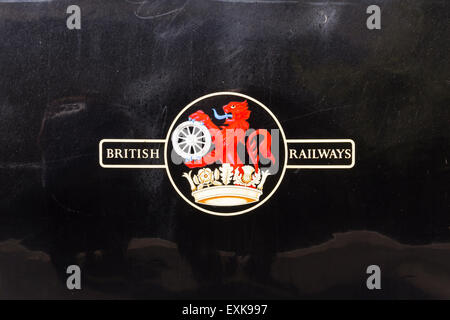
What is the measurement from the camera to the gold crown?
2574 millimetres

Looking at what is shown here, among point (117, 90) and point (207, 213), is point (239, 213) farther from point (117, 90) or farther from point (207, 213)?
point (117, 90)

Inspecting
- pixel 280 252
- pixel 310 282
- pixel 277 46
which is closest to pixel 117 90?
pixel 277 46

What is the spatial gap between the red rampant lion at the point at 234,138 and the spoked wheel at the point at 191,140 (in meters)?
0.03

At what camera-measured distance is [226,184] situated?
8.45ft

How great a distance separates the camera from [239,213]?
8.47 feet

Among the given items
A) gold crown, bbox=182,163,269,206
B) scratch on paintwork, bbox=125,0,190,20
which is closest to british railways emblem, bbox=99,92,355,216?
gold crown, bbox=182,163,269,206

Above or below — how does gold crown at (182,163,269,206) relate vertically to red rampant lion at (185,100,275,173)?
below

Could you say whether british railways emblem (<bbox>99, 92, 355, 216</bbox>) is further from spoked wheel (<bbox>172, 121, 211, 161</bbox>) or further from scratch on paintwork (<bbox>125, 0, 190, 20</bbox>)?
scratch on paintwork (<bbox>125, 0, 190, 20</bbox>)

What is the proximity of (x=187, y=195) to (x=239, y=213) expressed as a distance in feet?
0.94

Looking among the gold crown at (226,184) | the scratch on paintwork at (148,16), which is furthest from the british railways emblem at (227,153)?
the scratch on paintwork at (148,16)

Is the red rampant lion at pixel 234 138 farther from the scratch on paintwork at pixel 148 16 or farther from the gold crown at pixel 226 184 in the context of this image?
the scratch on paintwork at pixel 148 16

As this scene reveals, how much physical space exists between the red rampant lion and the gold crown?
36 mm

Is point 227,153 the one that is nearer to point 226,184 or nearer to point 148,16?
point 226,184

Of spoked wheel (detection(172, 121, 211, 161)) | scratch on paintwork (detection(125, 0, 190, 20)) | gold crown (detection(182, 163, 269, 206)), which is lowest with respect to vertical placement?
gold crown (detection(182, 163, 269, 206))
